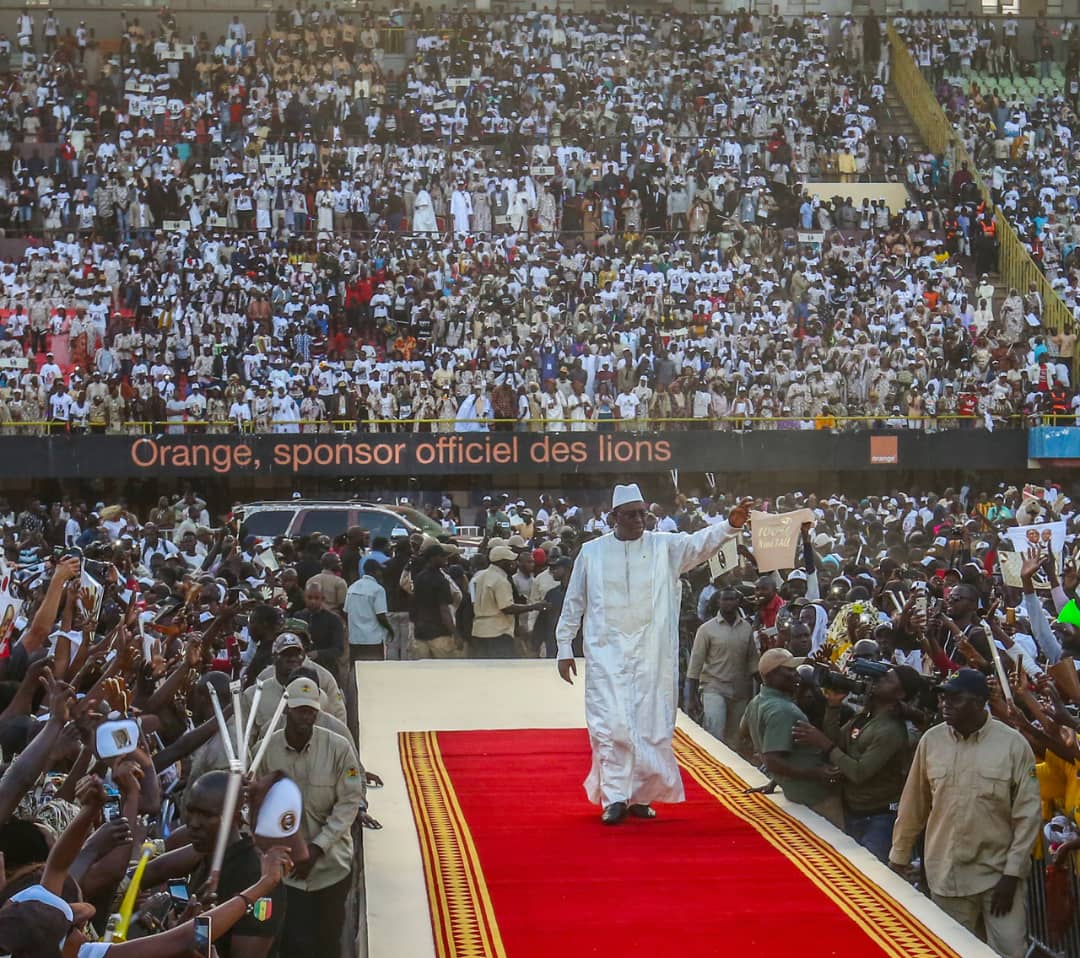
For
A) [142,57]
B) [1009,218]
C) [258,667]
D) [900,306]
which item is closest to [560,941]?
[258,667]

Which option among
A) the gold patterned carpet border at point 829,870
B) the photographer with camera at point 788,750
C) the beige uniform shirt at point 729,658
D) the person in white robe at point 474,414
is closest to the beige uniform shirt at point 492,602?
the beige uniform shirt at point 729,658

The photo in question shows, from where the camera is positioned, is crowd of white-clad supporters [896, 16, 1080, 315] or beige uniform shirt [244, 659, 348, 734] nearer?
beige uniform shirt [244, 659, 348, 734]

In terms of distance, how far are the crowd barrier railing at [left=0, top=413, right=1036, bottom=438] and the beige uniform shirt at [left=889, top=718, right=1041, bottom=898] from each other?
19.3 metres

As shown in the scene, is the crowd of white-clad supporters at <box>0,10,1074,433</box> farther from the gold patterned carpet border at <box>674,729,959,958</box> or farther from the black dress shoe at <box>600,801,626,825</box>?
the black dress shoe at <box>600,801,626,825</box>

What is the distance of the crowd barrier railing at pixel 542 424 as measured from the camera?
26547 millimetres

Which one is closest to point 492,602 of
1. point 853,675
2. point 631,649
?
point 853,675

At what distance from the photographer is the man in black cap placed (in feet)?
24.2

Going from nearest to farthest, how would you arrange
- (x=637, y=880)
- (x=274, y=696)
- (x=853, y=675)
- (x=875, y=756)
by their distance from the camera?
(x=637, y=880), (x=274, y=696), (x=875, y=756), (x=853, y=675)

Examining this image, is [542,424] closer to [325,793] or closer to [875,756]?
[875,756]

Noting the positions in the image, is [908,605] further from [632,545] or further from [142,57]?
[142,57]

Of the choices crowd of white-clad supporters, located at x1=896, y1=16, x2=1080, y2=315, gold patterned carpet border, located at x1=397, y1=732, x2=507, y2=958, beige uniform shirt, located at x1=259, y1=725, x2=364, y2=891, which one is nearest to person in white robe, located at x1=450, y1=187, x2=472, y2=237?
crowd of white-clad supporters, located at x1=896, y1=16, x2=1080, y2=315

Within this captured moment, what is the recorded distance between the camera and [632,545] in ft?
29.3

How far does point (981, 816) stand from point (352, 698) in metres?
6.21

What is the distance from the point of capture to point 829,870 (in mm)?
7703
